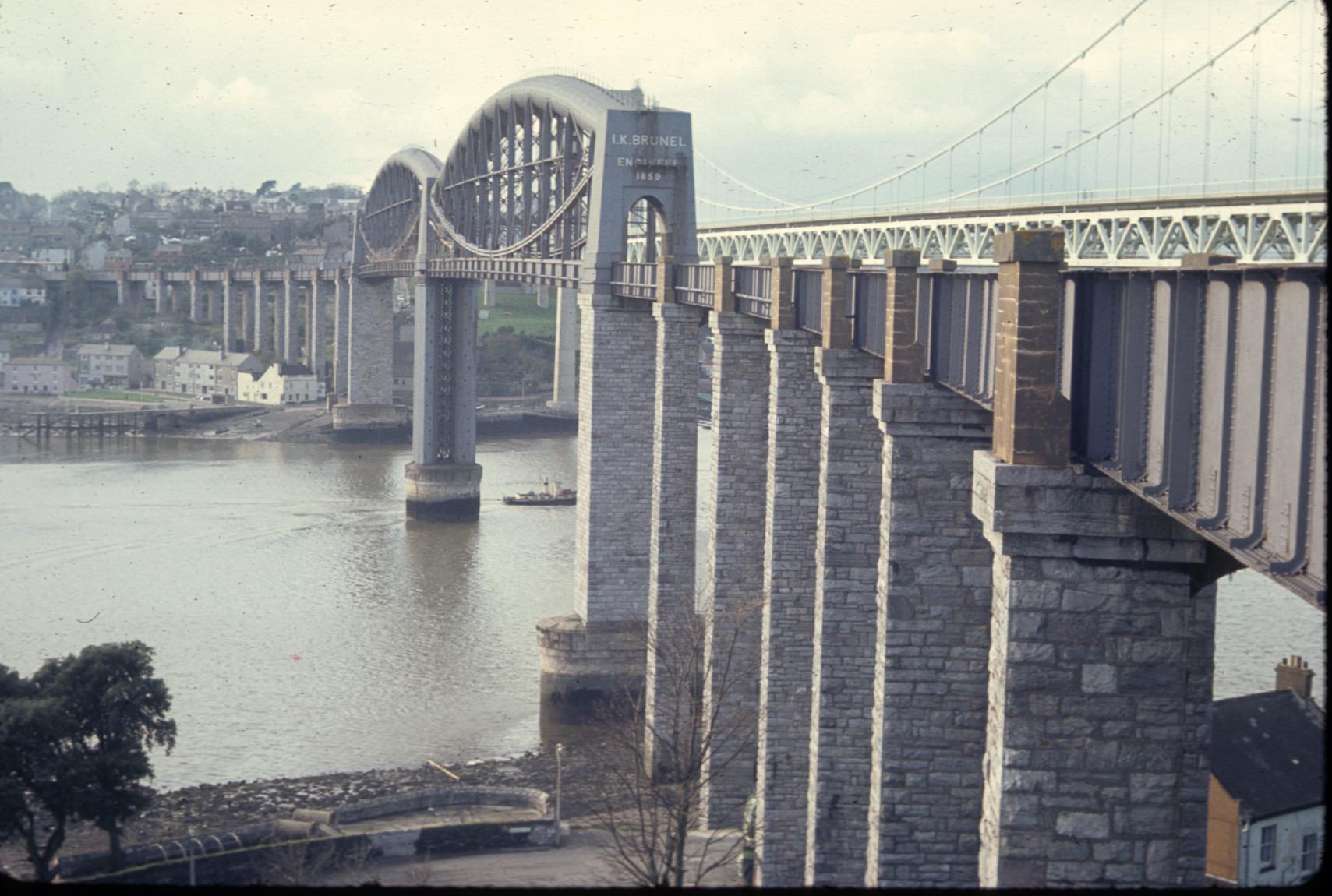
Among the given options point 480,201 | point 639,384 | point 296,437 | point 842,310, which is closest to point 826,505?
point 842,310

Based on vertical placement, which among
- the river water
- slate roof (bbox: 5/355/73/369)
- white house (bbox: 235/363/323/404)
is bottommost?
the river water

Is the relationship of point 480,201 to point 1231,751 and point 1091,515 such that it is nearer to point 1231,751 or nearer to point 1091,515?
point 1231,751

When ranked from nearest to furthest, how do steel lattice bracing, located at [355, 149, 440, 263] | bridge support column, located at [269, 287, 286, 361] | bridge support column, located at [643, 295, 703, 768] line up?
bridge support column, located at [643, 295, 703, 768]
steel lattice bracing, located at [355, 149, 440, 263]
bridge support column, located at [269, 287, 286, 361]

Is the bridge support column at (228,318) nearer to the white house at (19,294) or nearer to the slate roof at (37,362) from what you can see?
the slate roof at (37,362)

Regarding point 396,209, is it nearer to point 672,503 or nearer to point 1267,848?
point 672,503

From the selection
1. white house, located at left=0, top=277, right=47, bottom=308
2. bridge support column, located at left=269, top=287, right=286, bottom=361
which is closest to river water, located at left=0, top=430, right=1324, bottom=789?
bridge support column, located at left=269, top=287, right=286, bottom=361

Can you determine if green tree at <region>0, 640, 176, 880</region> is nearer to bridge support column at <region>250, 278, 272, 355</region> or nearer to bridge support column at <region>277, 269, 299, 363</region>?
bridge support column at <region>277, 269, 299, 363</region>
